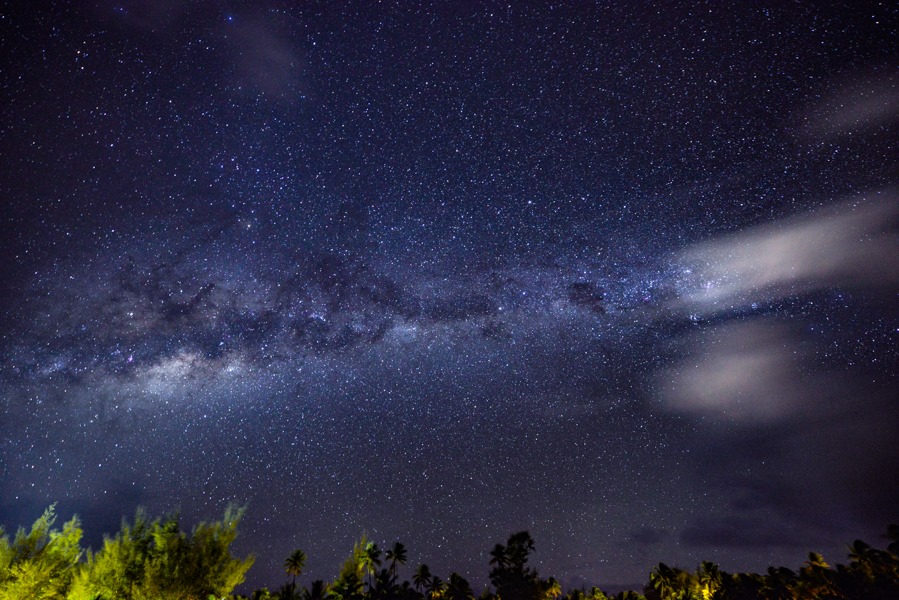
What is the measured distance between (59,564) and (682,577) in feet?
238

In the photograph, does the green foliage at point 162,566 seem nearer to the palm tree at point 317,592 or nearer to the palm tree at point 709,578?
the palm tree at point 317,592

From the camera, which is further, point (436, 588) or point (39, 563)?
point (436, 588)

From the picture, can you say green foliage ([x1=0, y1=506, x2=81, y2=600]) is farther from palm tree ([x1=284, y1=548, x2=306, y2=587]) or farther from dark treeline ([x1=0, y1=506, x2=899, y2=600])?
palm tree ([x1=284, y1=548, x2=306, y2=587])

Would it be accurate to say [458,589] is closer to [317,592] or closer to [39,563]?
[317,592]

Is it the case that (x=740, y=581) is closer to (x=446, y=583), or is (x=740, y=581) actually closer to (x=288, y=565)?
(x=446, y=583)

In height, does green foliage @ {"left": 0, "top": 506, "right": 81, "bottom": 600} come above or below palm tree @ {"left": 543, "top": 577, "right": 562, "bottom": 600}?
above

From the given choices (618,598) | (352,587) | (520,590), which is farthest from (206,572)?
(618,598)

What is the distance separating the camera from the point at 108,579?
1016 inches

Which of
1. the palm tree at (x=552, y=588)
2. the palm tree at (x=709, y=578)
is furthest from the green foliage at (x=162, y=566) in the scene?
the palm tree at (x=709, y=578)

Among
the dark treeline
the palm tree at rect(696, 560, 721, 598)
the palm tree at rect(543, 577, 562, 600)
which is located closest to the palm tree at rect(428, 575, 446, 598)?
the dark treeline

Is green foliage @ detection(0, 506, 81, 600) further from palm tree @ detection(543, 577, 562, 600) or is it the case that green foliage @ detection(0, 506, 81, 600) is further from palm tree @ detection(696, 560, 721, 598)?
palm tree @ detection(696, 560, 721, 598)

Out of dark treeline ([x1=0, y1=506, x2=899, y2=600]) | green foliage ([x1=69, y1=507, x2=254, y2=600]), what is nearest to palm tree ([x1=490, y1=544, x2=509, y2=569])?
dark treeline ([x1=0, y1=506, x2=899, y2=600])

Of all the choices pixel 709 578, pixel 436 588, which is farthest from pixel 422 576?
pixel 709 578

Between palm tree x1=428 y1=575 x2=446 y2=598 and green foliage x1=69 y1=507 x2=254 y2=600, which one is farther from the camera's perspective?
palm tree x1=428 y1=575 x2=446 y2=598
